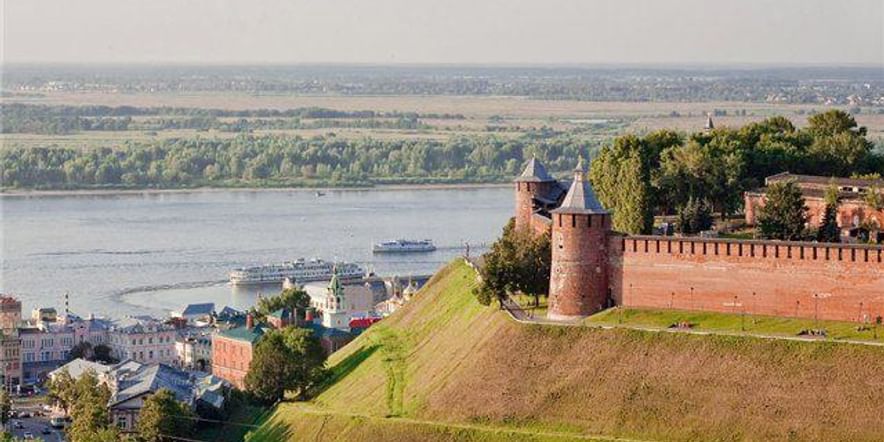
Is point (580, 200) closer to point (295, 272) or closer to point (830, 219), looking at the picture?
point (830, 219)

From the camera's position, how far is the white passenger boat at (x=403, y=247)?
75812 mm

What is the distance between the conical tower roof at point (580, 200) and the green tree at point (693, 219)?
3413 mm

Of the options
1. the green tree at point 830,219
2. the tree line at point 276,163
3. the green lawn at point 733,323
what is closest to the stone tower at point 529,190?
the green lawn at point 733,323

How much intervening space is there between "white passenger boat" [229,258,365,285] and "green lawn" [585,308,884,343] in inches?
1235

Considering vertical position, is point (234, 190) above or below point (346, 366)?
below

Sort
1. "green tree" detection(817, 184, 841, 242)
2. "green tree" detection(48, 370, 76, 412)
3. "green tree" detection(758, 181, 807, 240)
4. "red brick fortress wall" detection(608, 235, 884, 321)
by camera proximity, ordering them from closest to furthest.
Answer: "red brick fortress wall" detection(608, 235, 884, 321)
"green tree" detection(758, 181, 807, 240)
"green tree" detection(817, 184, 841, 242)
"green tree" detection(48, 370, 76, 412)

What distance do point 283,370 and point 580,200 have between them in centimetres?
806

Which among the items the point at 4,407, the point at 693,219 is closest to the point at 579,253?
the point at 693,219

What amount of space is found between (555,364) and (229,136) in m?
116

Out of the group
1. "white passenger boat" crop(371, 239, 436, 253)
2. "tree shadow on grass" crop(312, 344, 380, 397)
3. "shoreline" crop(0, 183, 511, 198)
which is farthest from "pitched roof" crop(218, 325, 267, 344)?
"shoreline" crop(0, 183, 511, 198)

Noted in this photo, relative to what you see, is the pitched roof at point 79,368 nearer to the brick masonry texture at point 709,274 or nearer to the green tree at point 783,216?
the brick masonry texture at point 709,274

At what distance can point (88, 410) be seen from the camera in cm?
4294

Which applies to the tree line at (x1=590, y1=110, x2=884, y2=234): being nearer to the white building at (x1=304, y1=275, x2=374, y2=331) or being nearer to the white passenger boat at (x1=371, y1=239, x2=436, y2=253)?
the white building at (x1=304, y1=275, x2=374, y2=331)

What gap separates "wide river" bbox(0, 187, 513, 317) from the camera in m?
67.1
